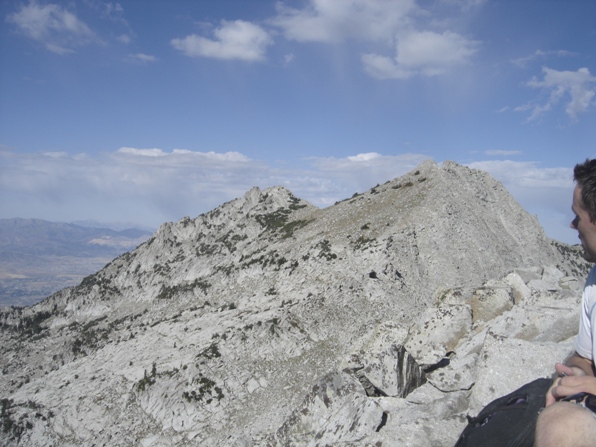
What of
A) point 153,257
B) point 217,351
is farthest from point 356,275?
point 153,257

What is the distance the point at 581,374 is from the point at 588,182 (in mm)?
3312

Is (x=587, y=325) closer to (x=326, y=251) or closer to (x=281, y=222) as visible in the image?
(x=326, y=251)

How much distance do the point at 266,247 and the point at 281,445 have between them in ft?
134

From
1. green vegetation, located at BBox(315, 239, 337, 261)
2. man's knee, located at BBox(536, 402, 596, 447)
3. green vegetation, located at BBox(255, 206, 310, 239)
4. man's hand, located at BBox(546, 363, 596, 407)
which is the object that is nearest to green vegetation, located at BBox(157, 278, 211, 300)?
green vegetation, located at BBox(255, 206, 310, 239)

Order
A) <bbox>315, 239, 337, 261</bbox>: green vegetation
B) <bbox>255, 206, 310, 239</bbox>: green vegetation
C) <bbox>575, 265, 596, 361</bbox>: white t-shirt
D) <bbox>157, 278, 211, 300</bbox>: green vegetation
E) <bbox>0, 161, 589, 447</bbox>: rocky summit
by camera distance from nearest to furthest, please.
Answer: <bbox>575, 265, 596, 361</bbox>: white t-shirt → <bbox>0, 161, 589, 447</bbox>: rocky summit → <bbox>315, 239, 337, 261</bbox>: green vegetation → <bbox>157, 278, 211, 300</bbox>: green vegetation → <bbox>255, 206, 310, 239</bbox>: green vegetation

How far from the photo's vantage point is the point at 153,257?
73750 mm

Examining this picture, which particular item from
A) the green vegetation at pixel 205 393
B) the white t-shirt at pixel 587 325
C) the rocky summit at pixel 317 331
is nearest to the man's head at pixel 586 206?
the white t-shirt at pixel 587 325

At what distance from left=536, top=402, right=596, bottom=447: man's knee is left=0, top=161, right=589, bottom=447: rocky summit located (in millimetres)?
5454

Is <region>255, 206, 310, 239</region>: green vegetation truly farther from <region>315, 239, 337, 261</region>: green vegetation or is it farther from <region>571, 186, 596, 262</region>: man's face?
<region>571, 186, 596, 262</region>: man's face

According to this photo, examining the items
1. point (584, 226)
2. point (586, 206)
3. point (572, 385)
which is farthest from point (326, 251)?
point (586, 206)

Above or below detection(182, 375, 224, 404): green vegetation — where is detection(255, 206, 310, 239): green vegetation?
above

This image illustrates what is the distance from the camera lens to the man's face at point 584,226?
20.0ft

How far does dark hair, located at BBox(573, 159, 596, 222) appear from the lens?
5977 millimetres

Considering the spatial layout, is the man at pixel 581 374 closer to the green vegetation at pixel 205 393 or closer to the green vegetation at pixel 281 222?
the green vegetation at pixel 205 393
